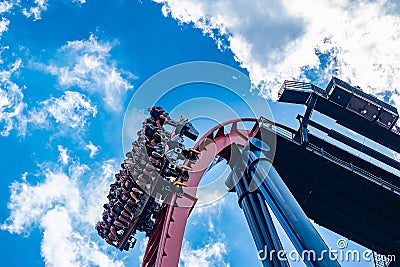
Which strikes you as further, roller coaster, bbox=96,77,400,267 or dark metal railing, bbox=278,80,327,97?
dark metal railing, bbox=278,80,327,97

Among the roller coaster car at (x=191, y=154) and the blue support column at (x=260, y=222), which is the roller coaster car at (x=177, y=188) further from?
the blue support column at (x=260, y=222)

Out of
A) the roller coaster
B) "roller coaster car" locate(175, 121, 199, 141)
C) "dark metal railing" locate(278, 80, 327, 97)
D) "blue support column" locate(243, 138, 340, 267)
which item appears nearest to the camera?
"blue support column" locate(243, 138, 340, 267)

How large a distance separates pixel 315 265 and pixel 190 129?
7.14 meters

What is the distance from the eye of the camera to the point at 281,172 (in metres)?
16.7

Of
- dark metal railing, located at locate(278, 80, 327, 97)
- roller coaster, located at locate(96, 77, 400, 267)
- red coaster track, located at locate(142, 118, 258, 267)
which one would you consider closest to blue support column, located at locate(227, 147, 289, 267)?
roller coaster, located at locate(96, 77, 400, 267)

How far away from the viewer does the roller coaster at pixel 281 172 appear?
14.3m

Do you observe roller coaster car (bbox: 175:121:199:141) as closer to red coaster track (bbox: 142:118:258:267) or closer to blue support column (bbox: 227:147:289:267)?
red coaster track (bbox: 142:118:258:267)

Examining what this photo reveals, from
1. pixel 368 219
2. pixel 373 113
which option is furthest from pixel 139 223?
pixel 373 113

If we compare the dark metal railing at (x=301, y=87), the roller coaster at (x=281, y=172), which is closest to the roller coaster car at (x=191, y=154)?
the roller coaster at (x=281, y=172)

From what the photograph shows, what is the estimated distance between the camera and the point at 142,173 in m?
16.5

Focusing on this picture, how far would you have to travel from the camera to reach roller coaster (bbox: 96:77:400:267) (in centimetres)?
1430

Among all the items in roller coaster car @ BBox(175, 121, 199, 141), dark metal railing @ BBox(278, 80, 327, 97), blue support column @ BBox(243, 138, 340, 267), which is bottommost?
blue support column @ BBox(243, 138, 340, 267)

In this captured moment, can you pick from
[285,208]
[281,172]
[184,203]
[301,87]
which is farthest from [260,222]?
[301,87]

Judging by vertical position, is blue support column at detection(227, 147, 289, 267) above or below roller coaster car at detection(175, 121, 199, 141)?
below
